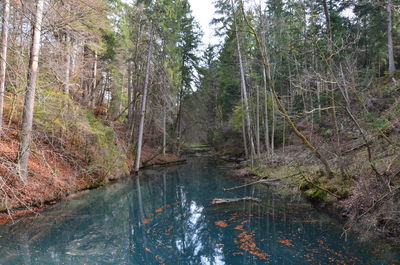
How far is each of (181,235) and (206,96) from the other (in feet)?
75.5

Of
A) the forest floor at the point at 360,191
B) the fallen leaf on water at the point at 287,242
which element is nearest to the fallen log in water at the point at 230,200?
the forest floor at the point at 360,191

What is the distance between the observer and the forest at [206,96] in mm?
6906

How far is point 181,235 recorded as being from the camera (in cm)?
691

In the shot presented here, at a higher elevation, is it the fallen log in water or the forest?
the forest

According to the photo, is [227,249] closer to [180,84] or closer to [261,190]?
[261,190]

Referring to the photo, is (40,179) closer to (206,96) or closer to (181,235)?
(181,235)

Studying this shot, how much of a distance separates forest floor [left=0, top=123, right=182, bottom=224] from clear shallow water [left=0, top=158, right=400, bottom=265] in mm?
526

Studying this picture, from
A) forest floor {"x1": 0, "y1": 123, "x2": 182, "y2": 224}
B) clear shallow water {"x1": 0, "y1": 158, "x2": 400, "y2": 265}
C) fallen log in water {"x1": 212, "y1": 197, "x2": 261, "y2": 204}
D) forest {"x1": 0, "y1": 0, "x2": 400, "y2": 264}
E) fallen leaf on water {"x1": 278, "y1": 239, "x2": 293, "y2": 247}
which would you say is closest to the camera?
clear shallow water {"x1": 0, "y1": 158, "x2": 400, "y2": 265}

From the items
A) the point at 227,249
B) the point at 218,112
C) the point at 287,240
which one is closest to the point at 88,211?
the point at 227,249

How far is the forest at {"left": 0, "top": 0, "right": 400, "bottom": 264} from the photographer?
272 inches

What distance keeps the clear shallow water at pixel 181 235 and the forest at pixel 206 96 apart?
64 cm

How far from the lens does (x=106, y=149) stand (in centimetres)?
1330

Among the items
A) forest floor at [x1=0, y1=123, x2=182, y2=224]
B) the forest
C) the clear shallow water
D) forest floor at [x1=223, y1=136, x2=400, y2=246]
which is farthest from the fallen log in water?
forest floor at [x1=0, y1=123, x2=182, y2=224]

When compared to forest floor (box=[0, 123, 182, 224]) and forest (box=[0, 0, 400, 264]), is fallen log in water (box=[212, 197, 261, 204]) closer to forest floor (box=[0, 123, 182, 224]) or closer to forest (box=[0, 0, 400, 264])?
forest (box=[0, 0, 400, 264])
